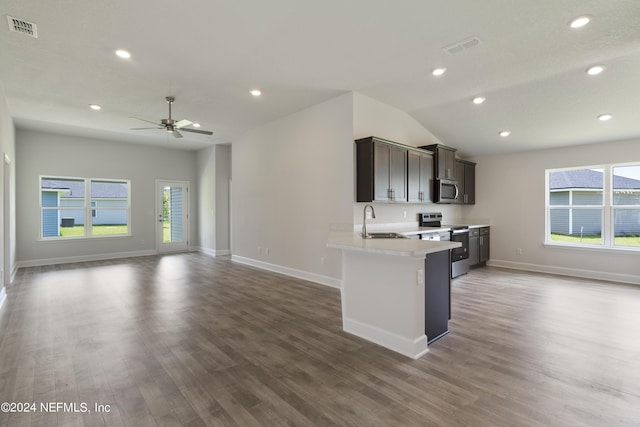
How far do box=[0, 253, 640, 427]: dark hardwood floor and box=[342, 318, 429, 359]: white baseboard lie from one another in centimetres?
9

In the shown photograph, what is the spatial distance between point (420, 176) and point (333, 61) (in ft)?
8.87

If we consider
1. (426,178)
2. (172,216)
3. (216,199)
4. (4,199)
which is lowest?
(172,216)

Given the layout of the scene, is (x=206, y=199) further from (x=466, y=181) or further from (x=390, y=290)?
(x=390, y=290)

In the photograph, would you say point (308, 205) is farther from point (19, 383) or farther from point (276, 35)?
point (19, 383)

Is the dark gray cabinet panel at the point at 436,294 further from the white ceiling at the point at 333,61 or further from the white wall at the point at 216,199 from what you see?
the white wall at the point at 216,199

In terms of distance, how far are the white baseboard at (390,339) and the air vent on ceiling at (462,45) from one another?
3022 millimetres

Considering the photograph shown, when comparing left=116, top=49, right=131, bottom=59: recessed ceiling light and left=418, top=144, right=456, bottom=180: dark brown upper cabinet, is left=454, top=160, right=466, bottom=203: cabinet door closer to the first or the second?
left=418, top=144, right=456, bottom=180: dark brown upper cabinet

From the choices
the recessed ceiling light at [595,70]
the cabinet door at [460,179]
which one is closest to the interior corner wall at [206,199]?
the cabinet door at [460,179]

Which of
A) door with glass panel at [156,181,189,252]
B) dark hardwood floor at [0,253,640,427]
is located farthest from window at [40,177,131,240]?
dark hardwood floor at [0,253,640,427]

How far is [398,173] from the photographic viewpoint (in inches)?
197

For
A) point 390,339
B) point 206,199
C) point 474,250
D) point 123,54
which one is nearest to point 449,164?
point 474,250

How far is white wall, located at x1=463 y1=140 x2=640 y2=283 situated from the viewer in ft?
18.2

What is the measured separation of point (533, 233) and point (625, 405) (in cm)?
512

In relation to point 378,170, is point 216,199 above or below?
below
